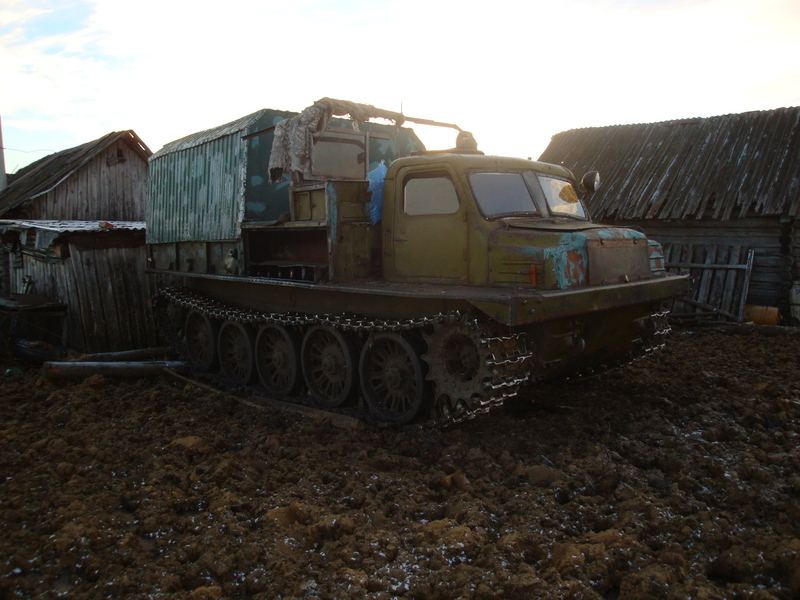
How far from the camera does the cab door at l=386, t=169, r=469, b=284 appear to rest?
6141 millimetres

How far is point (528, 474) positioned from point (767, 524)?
1.61 meters

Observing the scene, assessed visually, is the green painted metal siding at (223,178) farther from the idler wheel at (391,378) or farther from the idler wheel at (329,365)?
the idler wheel at (391,378)

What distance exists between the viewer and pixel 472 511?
4105mm

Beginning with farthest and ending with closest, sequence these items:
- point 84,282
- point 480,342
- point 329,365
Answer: point 84,282, point 329,365, point 480,342

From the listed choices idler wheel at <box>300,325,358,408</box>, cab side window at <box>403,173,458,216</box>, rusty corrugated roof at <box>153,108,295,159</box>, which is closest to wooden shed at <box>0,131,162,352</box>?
rusty corrugated roof at <box>153,108,295,159</box>

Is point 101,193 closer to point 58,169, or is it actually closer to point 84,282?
point 58,169

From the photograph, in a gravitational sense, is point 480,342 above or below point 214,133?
below

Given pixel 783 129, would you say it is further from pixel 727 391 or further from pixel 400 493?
pixel 400 493

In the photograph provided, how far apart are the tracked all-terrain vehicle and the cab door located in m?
0.02

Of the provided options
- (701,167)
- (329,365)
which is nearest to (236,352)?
(329,365)

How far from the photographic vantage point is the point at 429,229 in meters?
6.37

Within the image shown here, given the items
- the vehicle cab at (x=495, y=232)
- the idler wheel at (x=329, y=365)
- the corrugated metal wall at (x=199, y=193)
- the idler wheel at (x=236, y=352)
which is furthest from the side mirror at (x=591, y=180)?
the idler wheel at (x=236, y=352)

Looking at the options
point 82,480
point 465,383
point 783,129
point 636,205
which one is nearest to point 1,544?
point 82,480

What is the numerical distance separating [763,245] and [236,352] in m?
10.2
